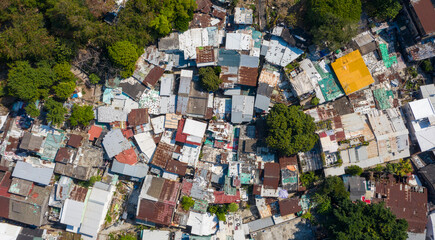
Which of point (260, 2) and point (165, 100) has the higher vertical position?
point (260, 2)

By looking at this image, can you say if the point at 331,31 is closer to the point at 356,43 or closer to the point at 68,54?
the point at 356,43

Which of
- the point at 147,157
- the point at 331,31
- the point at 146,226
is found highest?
the point at 331,31

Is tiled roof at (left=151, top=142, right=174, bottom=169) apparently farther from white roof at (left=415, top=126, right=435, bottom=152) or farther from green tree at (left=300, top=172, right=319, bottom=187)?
white roof at (left=415, top=126, right=435, bottom=152)

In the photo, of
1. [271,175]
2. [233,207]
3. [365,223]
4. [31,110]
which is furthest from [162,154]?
[365,223]

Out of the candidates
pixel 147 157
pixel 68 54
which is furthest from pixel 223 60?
pixel 68 54

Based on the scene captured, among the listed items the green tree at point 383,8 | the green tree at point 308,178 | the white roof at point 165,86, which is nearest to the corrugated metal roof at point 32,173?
the white roof at point 165,86

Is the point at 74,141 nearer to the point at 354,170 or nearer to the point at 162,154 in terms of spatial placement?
the point at 162,154

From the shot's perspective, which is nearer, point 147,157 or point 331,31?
point 331,31
